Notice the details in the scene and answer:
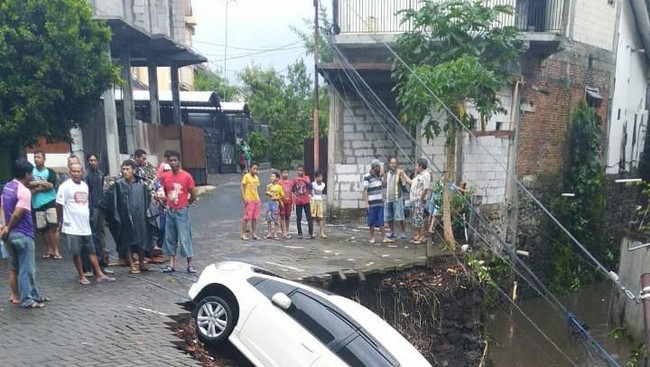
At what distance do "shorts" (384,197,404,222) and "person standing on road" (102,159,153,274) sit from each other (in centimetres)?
565

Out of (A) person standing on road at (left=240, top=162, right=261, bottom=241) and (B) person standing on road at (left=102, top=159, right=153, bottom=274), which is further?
(A) person standing on road at (left=240, top=162, right=261, bottom=241)

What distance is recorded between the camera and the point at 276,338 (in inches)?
223

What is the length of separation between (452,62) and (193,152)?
39.8 feet

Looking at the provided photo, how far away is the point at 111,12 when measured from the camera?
14.9 m

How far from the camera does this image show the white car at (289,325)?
5.42m

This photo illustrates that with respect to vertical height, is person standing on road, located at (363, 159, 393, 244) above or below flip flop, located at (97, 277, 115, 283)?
above

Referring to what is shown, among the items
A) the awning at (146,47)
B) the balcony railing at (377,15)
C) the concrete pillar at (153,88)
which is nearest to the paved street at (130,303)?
the balcony railing at (377,15)

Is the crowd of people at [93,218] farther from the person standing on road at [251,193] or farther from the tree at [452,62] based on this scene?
the tree at [452,62]

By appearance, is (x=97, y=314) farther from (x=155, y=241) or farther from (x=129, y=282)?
(x=155, y=241)

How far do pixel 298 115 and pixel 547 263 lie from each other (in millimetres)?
20050

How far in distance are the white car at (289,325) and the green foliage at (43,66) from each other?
18.0 feet

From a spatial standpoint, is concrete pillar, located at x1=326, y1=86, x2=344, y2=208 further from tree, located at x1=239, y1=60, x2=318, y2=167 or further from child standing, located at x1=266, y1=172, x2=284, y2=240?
tree, located at x1=239, y1=60, x2=318, y2=167

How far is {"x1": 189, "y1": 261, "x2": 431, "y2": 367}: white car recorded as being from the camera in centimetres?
542

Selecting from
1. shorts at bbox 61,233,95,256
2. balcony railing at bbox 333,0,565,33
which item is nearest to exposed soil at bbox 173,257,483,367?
shorts at bbox 61,233,95,256
